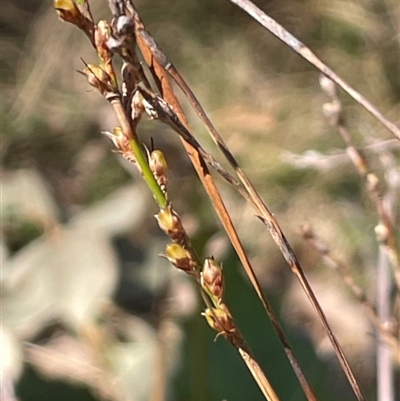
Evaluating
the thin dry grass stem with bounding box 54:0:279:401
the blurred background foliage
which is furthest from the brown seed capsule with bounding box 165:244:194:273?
the blurred background foliage

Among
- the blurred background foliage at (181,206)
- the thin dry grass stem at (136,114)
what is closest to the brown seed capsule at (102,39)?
the thin dry grass stem at (136,114)

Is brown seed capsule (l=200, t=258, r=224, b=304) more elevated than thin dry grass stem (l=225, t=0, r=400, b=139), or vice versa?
thin dry grass stem (l=225, t=0, r=400, b=139)

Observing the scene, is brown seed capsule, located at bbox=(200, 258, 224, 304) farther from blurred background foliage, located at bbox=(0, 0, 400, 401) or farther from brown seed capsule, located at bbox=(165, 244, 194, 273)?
blurred background foliage, located at bbox=(0, 0, 400, 401)

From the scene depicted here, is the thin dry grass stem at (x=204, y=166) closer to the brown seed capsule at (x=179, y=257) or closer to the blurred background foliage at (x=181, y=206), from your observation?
the brown seed capsule at (x=179, y=257)

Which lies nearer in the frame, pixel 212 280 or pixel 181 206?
pixel 212 280

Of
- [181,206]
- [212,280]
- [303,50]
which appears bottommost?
[212,280]

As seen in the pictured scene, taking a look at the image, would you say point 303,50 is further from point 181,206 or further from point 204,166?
point 181,206

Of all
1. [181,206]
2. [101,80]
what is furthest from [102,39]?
[181,206]

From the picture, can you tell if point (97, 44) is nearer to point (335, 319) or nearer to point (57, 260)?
point (57, 260)
